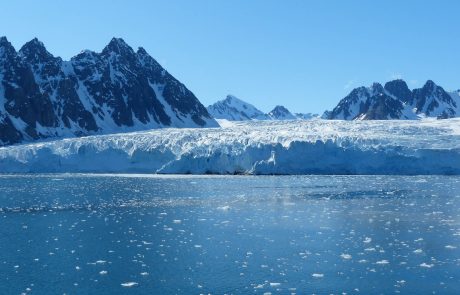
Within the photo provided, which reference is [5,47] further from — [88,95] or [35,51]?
[88,95]

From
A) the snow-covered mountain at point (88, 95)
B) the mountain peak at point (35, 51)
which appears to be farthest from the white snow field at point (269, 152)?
the mountain peak at point (35, 51)

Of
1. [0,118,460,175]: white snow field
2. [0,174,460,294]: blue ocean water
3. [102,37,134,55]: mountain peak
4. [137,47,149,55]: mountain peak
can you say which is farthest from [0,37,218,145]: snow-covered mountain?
[0,174,460,294]: blue ocean water

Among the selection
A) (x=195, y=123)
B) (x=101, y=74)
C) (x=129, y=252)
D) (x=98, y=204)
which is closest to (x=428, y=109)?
(x=195, y=123)

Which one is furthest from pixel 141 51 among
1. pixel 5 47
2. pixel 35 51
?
pixel 5 47

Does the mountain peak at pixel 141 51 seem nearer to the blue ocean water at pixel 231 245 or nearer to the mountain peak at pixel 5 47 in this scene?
the mountain peak at pixel 5 47

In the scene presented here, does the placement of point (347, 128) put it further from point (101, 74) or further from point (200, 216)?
point (101, 74)

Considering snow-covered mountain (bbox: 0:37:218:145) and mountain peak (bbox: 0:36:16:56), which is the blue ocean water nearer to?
snow-covered mountain (bbox: 0:37:218:145)

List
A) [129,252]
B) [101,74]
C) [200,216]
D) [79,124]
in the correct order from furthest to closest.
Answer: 1. [101,74]
2. [79,124]
3. [200,216]
4. [129,252]
